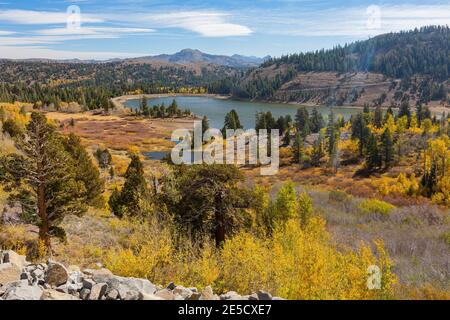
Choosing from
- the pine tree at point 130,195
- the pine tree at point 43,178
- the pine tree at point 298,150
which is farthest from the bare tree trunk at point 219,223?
the pine tree at point 298,150

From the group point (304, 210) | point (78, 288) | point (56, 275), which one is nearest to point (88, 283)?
point (78, 288)

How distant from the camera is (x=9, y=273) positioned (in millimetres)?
8984

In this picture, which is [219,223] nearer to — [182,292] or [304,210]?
[304,210]

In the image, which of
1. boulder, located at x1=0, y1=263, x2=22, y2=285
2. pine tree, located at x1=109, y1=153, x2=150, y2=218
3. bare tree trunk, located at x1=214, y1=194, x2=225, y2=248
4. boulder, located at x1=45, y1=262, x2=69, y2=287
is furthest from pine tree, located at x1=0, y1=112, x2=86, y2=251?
pine tree, located at x1=109, y1=153, x2=150, y2=218

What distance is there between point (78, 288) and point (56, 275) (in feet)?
2.45

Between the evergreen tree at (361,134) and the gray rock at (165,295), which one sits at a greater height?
the gray rock at (165,295)

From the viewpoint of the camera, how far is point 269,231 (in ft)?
80.8

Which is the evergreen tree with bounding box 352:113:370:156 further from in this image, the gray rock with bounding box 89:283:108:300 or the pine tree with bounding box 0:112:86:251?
the gray rock with bounding box 89:283:108:300

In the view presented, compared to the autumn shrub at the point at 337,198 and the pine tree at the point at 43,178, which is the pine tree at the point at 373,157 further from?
the pine tree at the point at 43,178

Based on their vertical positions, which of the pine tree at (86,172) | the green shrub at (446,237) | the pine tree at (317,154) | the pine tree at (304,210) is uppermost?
the pine tree at (86,172)

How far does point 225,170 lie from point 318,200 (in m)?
22.7

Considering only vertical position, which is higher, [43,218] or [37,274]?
→ [37,274]

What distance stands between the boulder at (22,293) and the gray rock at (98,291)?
103 cm

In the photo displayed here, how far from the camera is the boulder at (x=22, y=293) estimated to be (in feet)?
24.1
